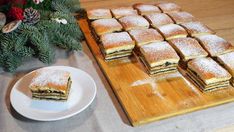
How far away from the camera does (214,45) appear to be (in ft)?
3.34

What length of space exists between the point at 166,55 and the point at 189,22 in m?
0.31

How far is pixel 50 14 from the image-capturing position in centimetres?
102

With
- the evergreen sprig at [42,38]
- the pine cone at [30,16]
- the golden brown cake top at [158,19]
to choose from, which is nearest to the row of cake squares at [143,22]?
the golden brown cake top at [158,19]

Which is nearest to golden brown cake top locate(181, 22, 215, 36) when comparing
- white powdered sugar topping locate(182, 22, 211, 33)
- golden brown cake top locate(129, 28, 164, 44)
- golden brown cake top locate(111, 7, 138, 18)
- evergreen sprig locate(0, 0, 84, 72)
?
white powdered sugar topping locate(182, 22, 211, 33)

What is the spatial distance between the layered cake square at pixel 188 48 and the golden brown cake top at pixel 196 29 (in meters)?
0.06

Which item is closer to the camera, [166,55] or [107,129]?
[107,129]

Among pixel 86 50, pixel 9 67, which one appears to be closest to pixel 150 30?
pixel 86 50

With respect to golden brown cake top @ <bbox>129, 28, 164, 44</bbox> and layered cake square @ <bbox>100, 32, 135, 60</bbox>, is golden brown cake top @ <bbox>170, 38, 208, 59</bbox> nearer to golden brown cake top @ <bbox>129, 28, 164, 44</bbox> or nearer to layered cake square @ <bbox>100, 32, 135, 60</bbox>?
golden brown cake top @ <bbox>129, 28, 164, 44</bbox>

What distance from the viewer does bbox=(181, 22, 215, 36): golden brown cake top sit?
1.09 metres

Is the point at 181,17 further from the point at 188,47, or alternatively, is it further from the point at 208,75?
the point at 208,75

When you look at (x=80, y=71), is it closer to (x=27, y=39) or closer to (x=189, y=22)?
(x=27, y=39)

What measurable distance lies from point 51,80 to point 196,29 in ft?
2.14

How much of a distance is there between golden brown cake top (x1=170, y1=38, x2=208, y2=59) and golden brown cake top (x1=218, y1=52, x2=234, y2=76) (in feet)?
0.20

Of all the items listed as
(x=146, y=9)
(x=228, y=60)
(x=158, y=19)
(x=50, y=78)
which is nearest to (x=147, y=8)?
(x=146, y=9)
